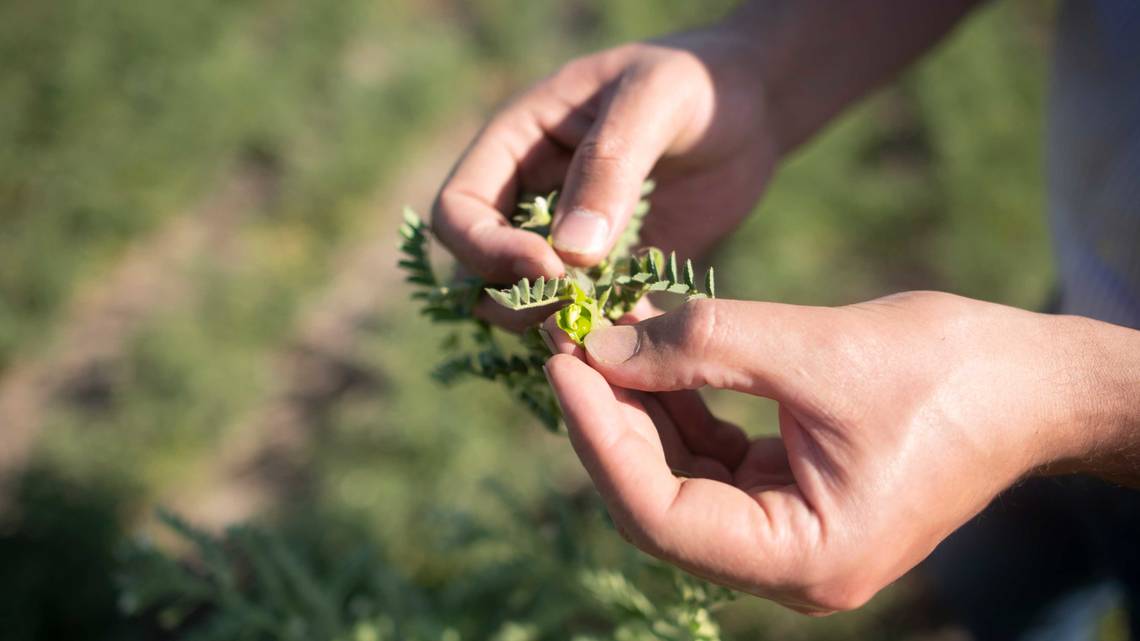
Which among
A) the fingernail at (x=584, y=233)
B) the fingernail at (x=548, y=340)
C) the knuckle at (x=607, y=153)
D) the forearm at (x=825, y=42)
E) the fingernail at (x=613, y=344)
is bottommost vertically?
the fingernail at (x=613, y=344)

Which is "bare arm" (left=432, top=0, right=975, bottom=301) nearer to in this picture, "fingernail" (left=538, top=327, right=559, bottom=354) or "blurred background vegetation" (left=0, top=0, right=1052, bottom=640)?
"fingernail" (left=538, top=327, right=559, bottom=354)

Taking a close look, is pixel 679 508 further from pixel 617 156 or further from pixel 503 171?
pixel 503 171

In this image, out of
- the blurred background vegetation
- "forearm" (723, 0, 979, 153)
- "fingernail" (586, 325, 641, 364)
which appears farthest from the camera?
the blurred background vegetation

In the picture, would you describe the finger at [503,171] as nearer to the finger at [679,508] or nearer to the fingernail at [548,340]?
the fingernail at [548,340]

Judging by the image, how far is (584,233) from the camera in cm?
144

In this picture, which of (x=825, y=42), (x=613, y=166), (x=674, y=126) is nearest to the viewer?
(x=613, y=166)

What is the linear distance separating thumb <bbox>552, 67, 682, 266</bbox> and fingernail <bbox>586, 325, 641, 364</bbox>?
225 millimetres

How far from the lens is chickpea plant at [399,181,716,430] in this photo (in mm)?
1285

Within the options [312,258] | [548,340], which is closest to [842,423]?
[548,340]

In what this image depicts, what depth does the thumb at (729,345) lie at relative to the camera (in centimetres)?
114

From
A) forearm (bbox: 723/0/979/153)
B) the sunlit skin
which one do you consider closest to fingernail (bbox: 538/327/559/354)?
the sunlit skin

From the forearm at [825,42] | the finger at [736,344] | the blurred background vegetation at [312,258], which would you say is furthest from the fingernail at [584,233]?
the blurred background vegetation at [312,258]

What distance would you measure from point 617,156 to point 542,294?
0.37m

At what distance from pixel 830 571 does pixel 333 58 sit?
13.8 feet
